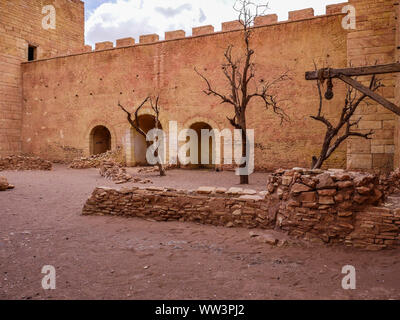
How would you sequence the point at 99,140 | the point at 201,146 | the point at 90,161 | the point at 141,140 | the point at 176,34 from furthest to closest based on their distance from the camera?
1. the point at 99,140
2. the point at 141,140
3. the point at 201,146
4. the point at 90,161
5. the point at 176,34

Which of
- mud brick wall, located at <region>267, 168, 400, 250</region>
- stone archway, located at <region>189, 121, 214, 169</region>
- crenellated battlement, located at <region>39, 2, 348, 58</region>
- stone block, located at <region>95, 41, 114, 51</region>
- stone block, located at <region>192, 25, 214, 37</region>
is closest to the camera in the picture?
mud brick wall, located at <region>267, 168, 400, 250</region>

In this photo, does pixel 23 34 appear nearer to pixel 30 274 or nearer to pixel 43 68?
pixel 43 68

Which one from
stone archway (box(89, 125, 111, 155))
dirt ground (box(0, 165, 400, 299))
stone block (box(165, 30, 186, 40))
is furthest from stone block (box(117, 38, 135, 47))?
dirt ground (box(0, 165, 400, 299))

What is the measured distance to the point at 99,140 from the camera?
16656mm

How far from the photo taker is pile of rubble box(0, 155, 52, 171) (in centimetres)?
1326

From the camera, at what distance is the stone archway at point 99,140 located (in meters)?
16.0

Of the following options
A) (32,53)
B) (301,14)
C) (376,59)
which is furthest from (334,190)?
(32,53)

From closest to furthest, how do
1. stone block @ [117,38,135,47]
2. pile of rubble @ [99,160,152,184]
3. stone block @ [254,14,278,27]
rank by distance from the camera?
pile of rubble @ [99,160,152,184], stone block @ [254,14,278,27], stone block @ [117,38,135,47]

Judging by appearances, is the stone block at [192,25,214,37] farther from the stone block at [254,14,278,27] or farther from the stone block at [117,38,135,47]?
the stone block at [117,38,135,47]

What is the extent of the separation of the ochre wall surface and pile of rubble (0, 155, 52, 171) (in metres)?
2.85

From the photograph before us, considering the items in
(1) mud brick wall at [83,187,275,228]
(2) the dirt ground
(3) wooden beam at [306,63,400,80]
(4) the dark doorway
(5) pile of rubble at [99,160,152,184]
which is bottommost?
(2) the dirt ground

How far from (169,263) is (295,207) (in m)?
1.97

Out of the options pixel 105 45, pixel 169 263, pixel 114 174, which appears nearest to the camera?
pixel 169 263

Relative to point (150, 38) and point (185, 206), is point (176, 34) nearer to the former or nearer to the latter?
point (150, 38)
